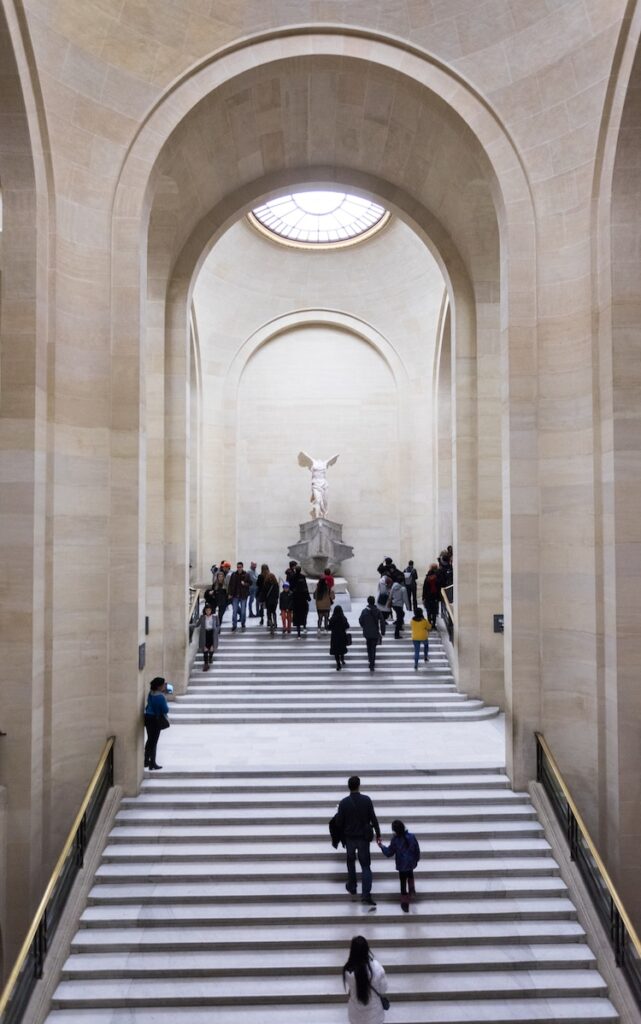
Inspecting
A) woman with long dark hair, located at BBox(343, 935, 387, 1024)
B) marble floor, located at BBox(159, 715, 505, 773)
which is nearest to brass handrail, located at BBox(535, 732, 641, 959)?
marble floor, located at BBox(159, 715, 505, 773)

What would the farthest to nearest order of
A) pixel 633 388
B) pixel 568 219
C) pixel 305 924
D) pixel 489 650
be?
pixel 489 650, pixel 568 219, pixel 633 388, pixel 305 924

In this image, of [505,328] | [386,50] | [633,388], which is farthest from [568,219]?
[386,50]

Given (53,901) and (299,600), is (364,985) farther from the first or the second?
(299,600)

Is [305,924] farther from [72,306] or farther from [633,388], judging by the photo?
A: [72,306]

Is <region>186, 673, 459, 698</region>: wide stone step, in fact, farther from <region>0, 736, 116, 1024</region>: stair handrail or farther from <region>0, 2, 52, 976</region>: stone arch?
<region>0, 2, 52, 976</region>: stone arch

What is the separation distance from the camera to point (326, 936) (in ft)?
23.1

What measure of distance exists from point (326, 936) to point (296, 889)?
0.63m

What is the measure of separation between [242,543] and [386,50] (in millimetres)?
14877

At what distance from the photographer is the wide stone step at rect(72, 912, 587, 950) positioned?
7.00 m

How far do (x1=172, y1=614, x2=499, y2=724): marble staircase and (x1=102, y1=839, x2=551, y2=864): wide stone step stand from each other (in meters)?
3.60

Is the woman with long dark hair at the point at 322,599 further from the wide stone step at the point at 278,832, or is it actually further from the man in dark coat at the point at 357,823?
the man in dark coat at the point at 357,823

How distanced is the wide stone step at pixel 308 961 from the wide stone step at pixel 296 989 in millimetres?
57

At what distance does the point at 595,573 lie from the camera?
880cm

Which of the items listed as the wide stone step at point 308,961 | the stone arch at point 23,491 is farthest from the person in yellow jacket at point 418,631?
the stone arch at point 23,491
